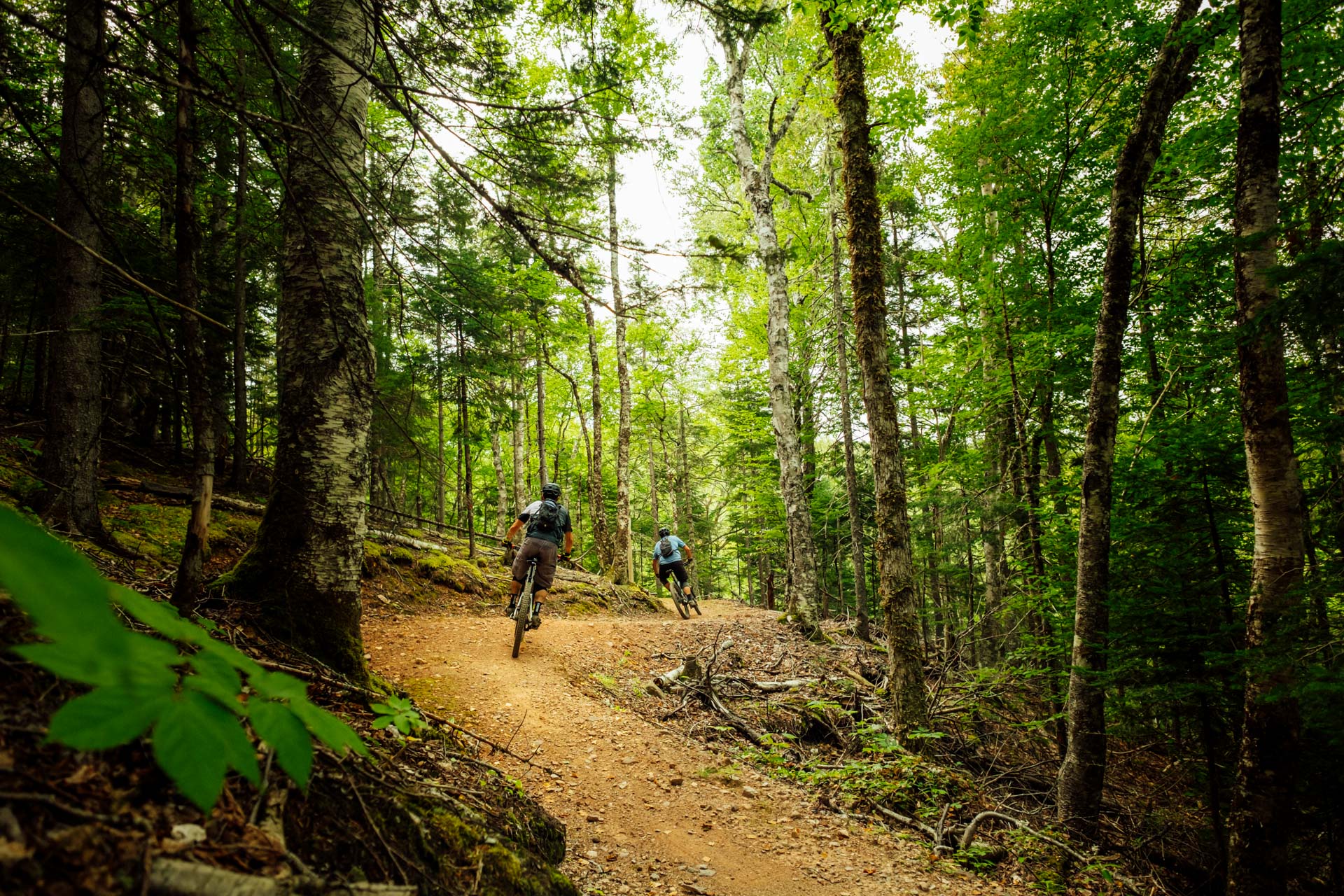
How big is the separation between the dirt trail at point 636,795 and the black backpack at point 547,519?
1.53m

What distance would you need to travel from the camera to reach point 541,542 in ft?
23.0

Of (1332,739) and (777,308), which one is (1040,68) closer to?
(777,308)

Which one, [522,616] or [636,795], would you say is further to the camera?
[522,616]

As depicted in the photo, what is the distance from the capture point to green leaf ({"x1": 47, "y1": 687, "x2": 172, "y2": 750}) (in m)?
0.71

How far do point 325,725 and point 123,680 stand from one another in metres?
0.37

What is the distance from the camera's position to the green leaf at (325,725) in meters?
1.02

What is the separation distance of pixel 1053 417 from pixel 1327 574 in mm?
6273

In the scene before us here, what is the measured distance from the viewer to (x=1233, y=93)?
294 inches

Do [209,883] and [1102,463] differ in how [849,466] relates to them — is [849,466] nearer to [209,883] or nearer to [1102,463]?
[1102,463]

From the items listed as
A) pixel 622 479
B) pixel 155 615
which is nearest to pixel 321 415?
pixel 155 615

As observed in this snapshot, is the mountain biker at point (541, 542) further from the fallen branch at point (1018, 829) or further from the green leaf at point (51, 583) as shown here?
the green leaf at point (51, 583)

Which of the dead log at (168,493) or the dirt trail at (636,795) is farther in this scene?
the dead log at (168,493)

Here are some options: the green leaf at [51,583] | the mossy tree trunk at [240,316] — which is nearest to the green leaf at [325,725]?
the green leaf at [51,583]

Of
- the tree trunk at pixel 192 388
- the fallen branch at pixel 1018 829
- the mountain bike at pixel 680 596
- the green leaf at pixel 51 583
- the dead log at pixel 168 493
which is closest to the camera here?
the green leaf at pixel 51 583
